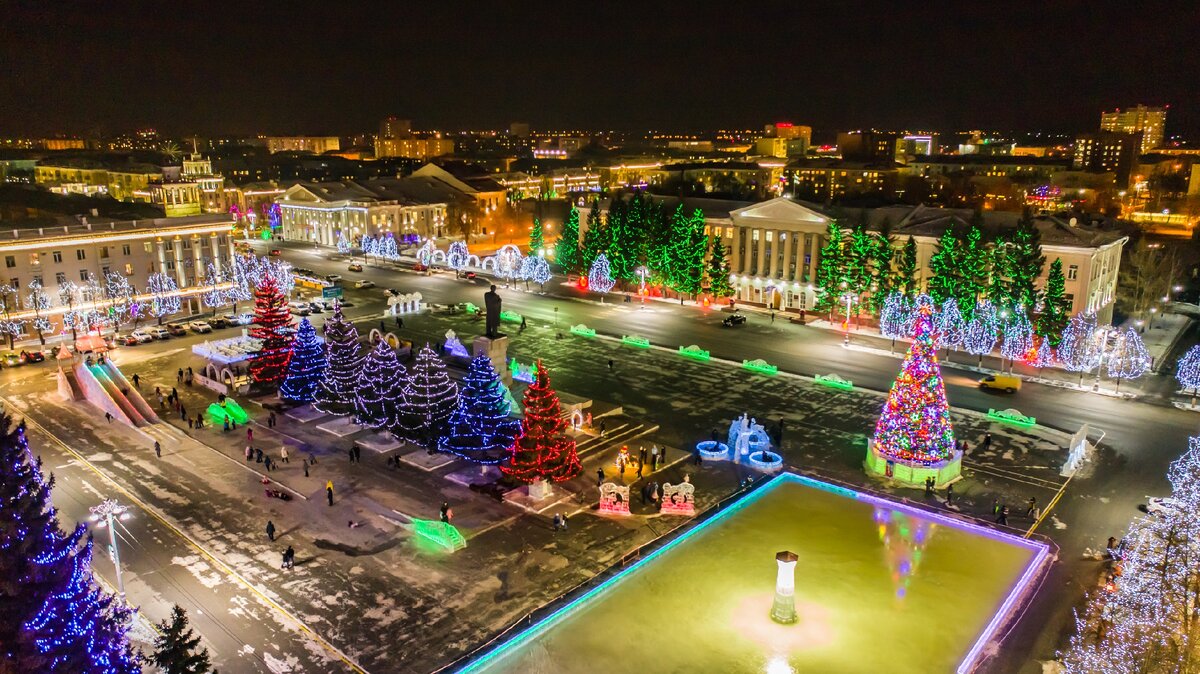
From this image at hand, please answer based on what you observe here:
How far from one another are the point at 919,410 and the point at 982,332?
23.5m

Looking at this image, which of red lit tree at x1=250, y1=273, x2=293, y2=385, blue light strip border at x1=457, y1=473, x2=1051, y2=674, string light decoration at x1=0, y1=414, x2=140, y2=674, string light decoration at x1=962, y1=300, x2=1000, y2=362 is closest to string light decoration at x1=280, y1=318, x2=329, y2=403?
red lit tree at x1=250, y1=273, x2=293, y2=385

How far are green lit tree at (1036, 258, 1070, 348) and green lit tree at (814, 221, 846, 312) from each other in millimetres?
15033

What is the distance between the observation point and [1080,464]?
3744 cm

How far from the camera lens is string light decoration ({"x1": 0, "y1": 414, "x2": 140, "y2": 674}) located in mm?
14836

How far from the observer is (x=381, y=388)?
41125mm

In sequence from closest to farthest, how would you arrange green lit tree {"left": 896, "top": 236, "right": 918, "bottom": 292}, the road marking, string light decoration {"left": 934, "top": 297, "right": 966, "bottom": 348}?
the road marking → string light decoration {"left": 934, "top": 297, "right": 966, "bottom": 348} → green lit tree {"left": 896, "top": 236, "right": 918, "bottom": 292}

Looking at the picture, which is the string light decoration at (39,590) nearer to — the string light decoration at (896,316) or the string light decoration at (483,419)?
the string light decoration at (483,419)

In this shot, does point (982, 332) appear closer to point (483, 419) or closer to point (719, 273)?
point (719, 273)

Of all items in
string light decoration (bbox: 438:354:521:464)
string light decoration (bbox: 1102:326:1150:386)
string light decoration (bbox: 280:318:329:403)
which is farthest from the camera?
string light decoration (bbox: 1102:326:1150:386)

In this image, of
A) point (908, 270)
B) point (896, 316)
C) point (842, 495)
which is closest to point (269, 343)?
point (842, 495)

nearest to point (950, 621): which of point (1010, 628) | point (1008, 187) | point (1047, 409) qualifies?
point (1010, 628)

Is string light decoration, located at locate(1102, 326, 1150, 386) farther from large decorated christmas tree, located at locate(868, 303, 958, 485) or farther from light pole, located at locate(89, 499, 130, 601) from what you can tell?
light pole, located at locate(89, 499, 130, 601)

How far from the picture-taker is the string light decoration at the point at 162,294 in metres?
69.4

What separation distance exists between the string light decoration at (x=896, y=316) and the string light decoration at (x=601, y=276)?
2647 cm
